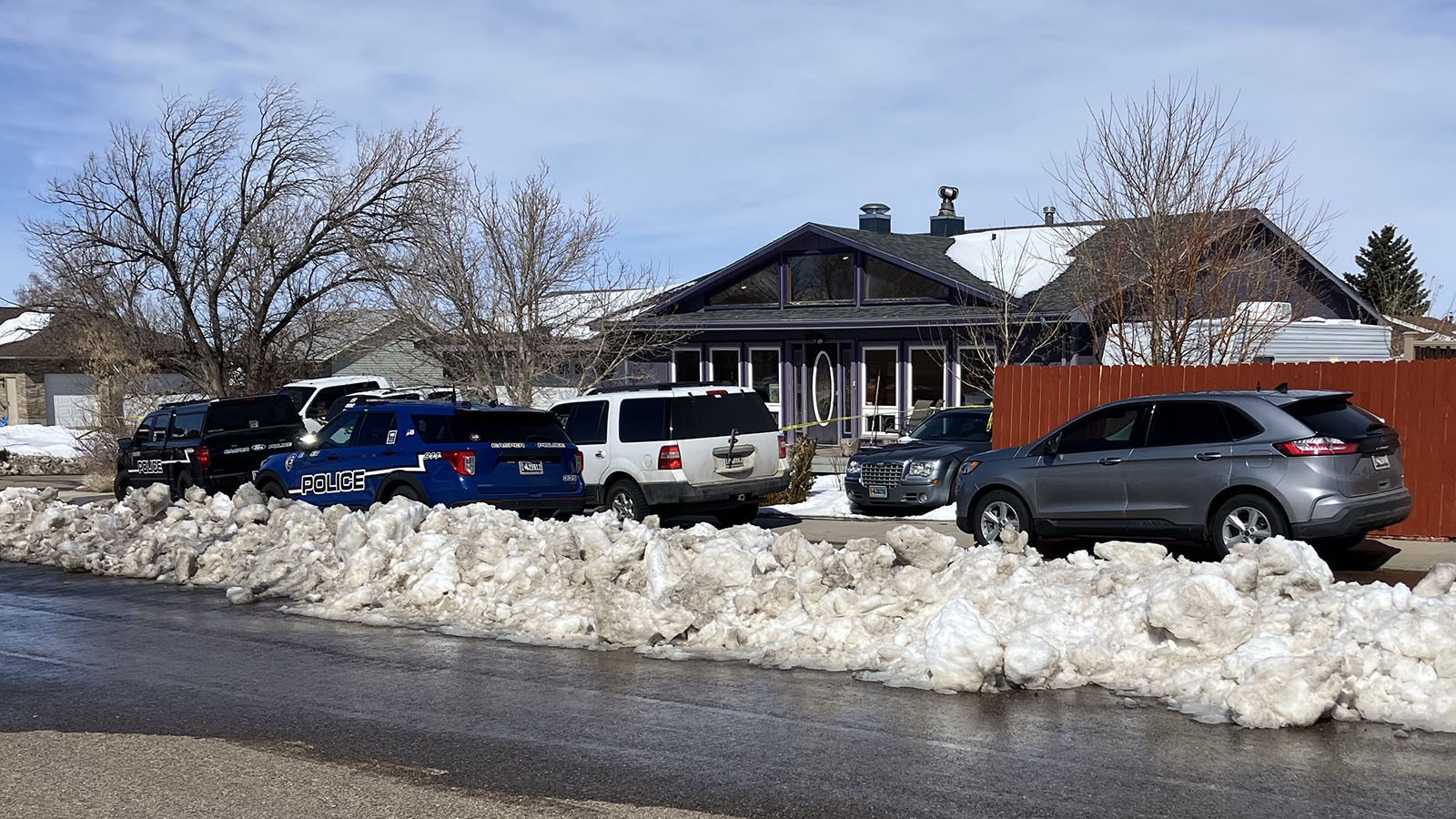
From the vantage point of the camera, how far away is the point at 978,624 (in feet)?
26.9

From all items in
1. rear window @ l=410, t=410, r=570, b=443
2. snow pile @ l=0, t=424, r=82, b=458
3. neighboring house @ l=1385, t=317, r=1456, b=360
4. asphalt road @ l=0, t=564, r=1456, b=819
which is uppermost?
neighboring house @ l=1385, t=317, r=1456, b=360

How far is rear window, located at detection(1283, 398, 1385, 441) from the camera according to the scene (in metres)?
12.0

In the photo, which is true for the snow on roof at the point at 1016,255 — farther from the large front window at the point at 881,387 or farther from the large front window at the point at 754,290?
the large front window at the point at 754,290

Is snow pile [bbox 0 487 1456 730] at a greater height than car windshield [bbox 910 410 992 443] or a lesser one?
lesser

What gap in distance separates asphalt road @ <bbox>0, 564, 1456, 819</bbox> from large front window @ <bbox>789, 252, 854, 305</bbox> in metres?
20.4

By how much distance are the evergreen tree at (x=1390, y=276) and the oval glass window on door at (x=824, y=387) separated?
151ft

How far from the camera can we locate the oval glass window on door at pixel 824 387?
95.7ft

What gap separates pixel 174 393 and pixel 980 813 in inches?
1168

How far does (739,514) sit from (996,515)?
4.61 metres

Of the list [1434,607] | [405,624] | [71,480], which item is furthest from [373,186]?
[1434,607]

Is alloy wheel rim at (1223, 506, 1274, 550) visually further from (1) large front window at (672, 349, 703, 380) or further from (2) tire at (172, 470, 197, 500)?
→ (1) large front window at (672, 349, 703, 380)

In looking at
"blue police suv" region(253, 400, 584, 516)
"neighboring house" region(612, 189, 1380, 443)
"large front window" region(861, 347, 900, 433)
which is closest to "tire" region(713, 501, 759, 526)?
"blue police suv" region(253, 400, 584, 516)

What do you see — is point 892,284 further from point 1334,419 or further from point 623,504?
point 1334,419

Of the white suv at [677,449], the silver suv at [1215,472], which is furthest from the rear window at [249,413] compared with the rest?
the silver suv at [1215,472]
